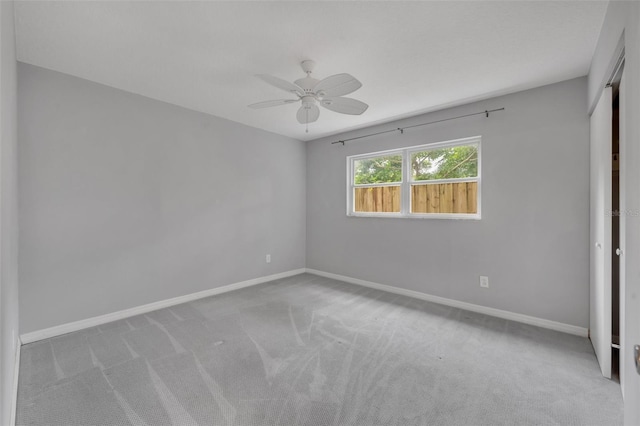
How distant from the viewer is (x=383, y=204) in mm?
4293

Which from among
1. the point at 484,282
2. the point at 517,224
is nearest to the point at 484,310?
the point at 484,282

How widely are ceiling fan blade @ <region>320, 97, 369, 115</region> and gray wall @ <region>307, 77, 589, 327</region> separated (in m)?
1.61

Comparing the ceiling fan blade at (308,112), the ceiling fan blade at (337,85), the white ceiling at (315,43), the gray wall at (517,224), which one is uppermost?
the white ceiling at (315,43)

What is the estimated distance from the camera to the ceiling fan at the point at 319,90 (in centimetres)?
206

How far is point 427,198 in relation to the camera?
149 inches

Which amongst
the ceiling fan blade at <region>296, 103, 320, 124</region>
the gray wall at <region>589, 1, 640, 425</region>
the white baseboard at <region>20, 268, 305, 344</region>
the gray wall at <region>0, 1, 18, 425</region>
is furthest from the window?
the gray wall at <region>0, 1, 18, 425</region>

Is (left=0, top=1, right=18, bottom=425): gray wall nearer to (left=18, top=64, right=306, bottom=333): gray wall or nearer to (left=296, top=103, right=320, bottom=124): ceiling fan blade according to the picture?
(left=18, top=64, right=306, bottom=333): gray wall

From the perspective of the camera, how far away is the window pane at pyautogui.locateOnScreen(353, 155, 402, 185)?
415cm

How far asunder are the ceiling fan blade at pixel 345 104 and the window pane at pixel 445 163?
1.67 meters

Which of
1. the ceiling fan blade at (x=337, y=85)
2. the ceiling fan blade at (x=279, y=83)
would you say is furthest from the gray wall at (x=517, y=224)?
the ceiling fan blade at (x=279, y=83)

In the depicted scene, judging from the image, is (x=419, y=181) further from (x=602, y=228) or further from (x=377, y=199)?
(x=602, y=228)

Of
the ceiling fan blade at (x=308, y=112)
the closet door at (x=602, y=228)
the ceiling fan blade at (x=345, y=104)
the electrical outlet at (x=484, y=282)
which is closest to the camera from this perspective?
the closet door at (x=602, y=228)

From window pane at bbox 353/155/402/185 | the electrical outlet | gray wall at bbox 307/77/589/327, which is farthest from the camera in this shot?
window pane at bbox 353/155/402/185

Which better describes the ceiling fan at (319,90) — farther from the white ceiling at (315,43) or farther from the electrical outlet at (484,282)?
the electrical outlet at (484,282)
